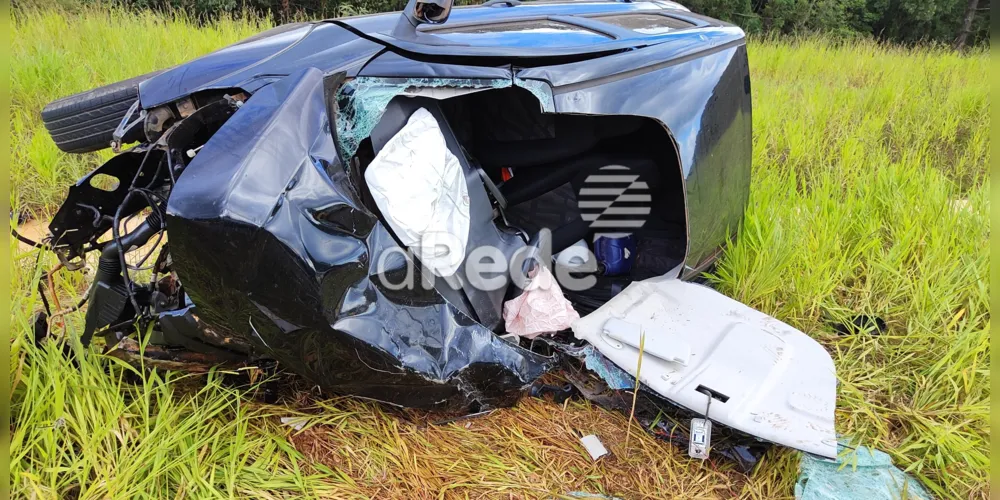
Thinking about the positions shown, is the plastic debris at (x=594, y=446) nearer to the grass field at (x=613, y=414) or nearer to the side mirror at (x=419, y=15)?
the grass field at (x=613, y=414)

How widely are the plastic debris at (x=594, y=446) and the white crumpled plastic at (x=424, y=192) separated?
0.70 meters

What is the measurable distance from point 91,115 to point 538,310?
1509 millimetres

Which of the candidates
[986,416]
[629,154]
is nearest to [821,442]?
[986,416]

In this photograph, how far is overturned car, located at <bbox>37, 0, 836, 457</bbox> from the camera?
1313 millimetres

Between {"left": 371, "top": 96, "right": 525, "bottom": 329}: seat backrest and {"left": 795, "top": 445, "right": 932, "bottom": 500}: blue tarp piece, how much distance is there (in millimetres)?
1038

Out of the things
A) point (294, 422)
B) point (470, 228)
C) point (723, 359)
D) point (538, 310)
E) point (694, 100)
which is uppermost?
point (694, 100)

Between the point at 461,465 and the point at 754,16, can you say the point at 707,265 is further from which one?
the point at 754,16

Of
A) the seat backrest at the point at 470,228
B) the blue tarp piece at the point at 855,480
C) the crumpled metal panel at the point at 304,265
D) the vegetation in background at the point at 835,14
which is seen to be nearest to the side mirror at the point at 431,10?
the seat backrest at the point at 470,228

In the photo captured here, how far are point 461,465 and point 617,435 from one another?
532 mm

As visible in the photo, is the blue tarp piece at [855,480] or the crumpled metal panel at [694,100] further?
the crumpled metal panel at [694,100]

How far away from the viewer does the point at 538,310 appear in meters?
1.93

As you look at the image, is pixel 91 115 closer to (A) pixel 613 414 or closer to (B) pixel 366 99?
(B) pixel 366 99

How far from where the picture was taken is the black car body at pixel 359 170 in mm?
1285

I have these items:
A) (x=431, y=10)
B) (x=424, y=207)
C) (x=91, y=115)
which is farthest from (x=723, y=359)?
(x=91, y=115)
